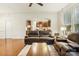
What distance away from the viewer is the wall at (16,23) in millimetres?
2545

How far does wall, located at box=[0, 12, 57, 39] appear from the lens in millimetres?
2545

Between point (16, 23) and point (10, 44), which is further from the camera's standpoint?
point (10, 44)

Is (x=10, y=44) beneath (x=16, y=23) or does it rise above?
beneath

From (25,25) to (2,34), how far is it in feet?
3.54

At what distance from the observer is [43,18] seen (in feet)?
11.0

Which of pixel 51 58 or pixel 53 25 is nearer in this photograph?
pixel 51 58

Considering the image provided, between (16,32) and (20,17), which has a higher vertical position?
(20,17)

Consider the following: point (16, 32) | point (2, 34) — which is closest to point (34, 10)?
point (16, 32)

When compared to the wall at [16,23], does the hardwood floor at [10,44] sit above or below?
below

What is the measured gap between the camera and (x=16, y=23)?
3.04 m

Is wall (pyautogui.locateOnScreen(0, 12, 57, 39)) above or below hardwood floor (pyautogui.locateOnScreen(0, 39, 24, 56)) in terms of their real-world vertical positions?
above

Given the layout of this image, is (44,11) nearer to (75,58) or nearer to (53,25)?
(53,25)

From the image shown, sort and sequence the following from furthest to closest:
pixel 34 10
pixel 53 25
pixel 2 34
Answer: pixel 53 25, pixel 34 10, pixel 2 34

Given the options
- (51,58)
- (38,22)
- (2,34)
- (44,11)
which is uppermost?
(44,11)
